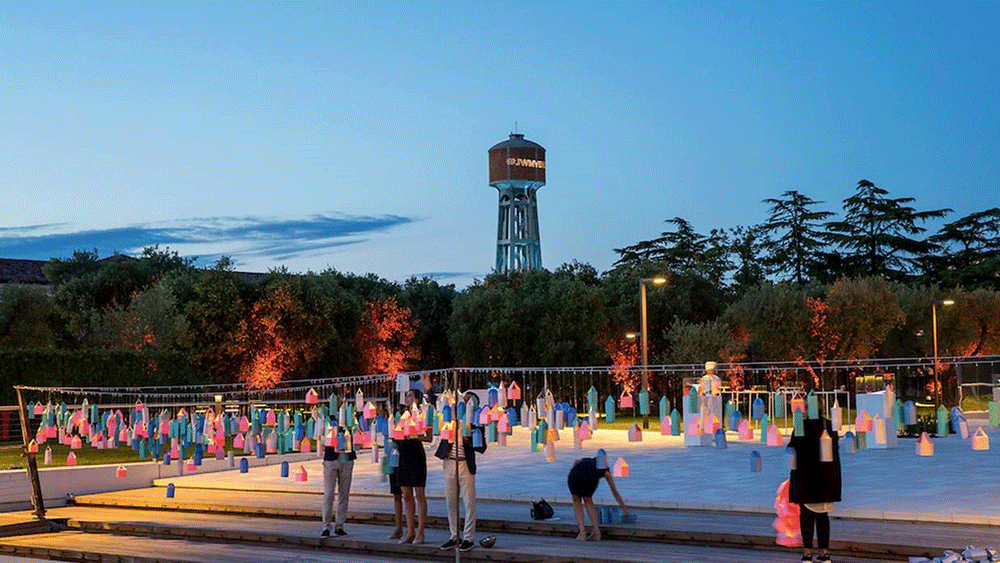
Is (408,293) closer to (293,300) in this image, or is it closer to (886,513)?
(293,300)

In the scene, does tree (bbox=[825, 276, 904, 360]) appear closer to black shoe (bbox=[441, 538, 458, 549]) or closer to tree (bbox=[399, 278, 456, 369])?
tree (bbox=[399, 278, 456, 369])

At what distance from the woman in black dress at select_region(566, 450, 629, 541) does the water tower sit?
222ft

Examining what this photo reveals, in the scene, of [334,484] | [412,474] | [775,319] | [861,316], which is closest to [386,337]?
[775,319]

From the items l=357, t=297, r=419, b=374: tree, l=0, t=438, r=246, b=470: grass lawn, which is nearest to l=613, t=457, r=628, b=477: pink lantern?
l=0, t=438, r=246, b=470: grass lawn

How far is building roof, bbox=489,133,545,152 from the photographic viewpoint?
85000 millimetres

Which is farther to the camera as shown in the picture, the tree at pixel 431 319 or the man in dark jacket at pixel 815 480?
the tree at pixel 431 319

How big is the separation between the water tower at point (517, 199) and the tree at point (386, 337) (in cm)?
2522

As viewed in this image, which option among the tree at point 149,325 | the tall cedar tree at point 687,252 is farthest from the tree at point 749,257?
the tree at point 149,325

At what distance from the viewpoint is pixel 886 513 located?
16484mm

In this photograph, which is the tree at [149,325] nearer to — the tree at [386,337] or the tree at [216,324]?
the tree at [216,324]

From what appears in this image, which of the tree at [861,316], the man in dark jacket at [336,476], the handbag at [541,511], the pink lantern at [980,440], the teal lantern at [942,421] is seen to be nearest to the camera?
the teal lantern at [942,421]

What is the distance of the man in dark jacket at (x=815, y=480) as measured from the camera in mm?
12203

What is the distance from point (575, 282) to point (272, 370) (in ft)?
56.3

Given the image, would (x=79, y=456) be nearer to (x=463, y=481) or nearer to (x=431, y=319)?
(x=463, y=481)
